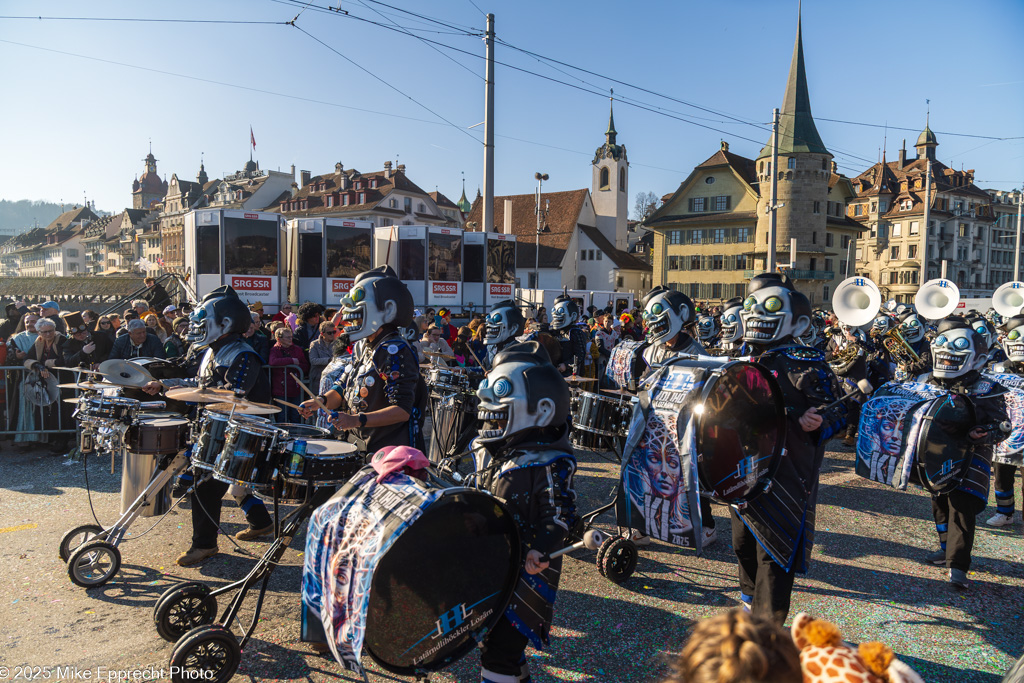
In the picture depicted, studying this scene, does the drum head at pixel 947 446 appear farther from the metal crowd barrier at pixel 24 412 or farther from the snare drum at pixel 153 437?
the metal crowd barrier at pixel 24 412

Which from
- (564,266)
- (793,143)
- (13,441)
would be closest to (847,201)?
(793,143)

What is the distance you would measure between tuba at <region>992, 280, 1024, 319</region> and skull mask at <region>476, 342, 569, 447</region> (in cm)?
1112

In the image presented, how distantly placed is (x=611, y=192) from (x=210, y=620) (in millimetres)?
60646

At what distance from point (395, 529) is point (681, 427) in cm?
160

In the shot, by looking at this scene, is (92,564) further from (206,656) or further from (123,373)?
(206,656)

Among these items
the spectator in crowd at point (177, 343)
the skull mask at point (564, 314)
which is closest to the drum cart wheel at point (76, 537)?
the spectator in crowd at point (177, 343)

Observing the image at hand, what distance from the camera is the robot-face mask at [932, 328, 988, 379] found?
194 inches

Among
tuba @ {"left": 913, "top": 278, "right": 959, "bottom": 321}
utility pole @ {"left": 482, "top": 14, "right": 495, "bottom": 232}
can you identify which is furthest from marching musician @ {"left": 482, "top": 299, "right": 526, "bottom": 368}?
utility pole @ {"left": 482, "top": 14, "right": 495, "bottom": 232}

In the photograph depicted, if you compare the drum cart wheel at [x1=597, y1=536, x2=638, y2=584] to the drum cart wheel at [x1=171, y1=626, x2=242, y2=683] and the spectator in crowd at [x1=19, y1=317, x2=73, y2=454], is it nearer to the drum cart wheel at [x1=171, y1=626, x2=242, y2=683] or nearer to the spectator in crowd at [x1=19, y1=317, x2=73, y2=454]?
the drum cart wheel at [x1=171, y1=626, x2=242, y2=683]

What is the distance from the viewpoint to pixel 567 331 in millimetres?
9062

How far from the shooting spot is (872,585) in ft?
16.4

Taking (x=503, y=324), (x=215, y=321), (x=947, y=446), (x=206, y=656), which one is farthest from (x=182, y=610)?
(x=947, y=446)

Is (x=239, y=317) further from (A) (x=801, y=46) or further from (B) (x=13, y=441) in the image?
(A) (x=801, y=46)

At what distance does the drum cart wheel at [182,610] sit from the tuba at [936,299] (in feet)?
31.7
